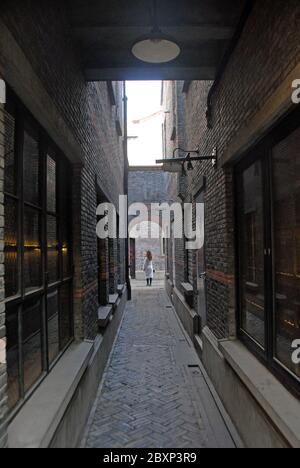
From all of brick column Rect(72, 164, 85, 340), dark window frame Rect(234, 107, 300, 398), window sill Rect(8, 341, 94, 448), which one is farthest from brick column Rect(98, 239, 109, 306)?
dark window frame Rect(234, 107, 300, 398)

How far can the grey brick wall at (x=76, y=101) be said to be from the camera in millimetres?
2548

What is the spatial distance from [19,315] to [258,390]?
1.81m

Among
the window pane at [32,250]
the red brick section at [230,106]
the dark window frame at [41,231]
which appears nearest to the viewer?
the dark window frame at [41,231]

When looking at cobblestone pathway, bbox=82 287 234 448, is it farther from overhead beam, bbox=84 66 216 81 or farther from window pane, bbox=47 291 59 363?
overhead beam, bbox=84 66 216 81

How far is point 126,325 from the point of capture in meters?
8.47

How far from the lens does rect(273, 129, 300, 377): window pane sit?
2.70 meters

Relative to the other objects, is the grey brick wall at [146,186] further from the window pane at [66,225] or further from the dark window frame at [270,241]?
the dark window frame at [270,241]

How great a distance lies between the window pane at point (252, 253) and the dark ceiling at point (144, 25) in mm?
1493

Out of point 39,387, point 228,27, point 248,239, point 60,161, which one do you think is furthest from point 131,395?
point 228,27

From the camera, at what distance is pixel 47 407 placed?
248 cm

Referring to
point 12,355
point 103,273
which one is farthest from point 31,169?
point 103,273

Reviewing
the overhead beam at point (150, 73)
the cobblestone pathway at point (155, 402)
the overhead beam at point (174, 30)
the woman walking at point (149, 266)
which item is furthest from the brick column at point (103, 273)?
the woman walking at point (149, 266)

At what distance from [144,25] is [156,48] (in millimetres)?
979

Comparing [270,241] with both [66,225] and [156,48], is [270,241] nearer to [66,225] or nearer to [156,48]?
[156,48]
